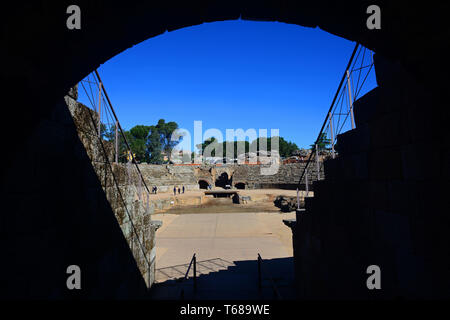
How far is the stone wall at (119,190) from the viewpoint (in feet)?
10.6

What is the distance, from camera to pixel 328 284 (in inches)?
145

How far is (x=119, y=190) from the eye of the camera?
13.8 feet

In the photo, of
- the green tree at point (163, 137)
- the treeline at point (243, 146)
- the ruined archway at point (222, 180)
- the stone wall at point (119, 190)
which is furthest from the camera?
the treeline at point (243, 146)

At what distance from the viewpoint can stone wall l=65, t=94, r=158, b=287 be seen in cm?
323

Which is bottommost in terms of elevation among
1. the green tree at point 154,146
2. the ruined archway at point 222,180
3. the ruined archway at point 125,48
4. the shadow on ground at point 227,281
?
the shadow on ground at point 227,281

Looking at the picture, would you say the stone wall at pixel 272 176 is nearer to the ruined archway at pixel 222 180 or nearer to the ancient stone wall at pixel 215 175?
the ancient stone wall at pixel 215 175

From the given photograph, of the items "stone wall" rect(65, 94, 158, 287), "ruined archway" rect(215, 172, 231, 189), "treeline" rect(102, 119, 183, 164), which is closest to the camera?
"stone wall" rect(65, 94, 158, 287)

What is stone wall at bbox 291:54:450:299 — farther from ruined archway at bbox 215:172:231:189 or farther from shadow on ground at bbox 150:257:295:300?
ruined archway at bbox 215:172:231:189

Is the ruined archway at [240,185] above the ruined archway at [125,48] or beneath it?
beneath

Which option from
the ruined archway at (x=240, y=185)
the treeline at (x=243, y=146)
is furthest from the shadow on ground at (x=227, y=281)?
the treeline at (x=243, y=146)

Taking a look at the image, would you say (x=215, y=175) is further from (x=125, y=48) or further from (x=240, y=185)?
(x=125, y=48)

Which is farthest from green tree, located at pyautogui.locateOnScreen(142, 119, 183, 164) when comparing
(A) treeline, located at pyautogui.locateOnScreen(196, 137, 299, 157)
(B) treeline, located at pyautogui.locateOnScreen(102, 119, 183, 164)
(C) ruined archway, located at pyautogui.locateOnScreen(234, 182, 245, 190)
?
(C) ruined archway, located at pyautogui.locateOnScreen(234, 182, 245, 190)

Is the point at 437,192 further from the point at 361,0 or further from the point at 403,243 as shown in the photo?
the point at 361,0

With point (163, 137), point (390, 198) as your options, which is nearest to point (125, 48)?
point (390, 198)
